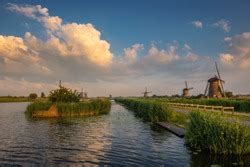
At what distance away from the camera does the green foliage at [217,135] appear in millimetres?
18312

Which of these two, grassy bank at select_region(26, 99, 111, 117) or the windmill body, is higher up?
the windmill body

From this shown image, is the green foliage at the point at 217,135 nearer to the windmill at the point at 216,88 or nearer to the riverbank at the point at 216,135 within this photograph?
the riverbank at the point at 216,135

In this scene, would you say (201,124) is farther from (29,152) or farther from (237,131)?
(29,152)

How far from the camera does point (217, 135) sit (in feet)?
62.2

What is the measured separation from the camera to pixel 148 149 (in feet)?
70.2

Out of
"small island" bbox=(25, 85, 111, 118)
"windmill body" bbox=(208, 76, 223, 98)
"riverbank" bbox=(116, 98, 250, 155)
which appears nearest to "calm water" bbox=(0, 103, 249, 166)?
"riverbank" bbox=(116, 98, 250, 155)

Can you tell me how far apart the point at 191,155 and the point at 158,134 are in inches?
395

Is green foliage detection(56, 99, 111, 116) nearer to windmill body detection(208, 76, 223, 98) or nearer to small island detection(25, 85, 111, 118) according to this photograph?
small island detection(25, 85, 111, 118)

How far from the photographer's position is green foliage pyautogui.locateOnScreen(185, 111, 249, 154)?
18.3 m

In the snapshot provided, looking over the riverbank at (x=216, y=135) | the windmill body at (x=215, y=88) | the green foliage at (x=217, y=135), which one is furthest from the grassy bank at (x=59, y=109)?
the windmill body at (x=215, y=88)

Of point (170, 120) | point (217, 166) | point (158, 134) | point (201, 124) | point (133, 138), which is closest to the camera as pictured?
point (217, 166)

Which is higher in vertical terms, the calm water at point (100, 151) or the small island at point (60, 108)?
the small island at point (60, 108)

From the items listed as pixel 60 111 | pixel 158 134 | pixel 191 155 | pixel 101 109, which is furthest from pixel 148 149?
pixel 101 109

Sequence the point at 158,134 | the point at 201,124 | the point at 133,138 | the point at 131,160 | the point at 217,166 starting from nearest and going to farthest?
the point at 217,166, the point at 131,160, the point at 201,124, the point at 133,138, the point at 158,134
